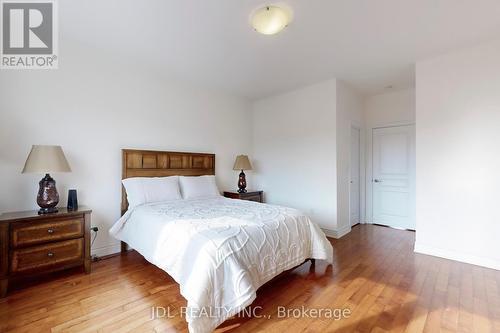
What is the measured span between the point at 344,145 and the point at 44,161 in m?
4.02

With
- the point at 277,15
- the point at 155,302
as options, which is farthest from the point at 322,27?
the point at 155,302

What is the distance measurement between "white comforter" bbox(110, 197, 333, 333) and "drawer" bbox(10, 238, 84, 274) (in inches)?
17.2

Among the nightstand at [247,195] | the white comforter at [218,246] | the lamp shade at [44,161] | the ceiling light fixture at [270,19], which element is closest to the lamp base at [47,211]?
the lamp shade at [44,161]

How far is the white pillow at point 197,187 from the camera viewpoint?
11.2 ft

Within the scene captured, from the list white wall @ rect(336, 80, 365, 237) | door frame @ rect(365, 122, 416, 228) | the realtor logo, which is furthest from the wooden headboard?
door frame @ rect(365, 122, 416, 228)

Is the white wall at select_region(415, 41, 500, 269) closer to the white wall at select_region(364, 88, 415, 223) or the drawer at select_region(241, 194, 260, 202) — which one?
the white wall at select_region(364, 88, 415, 223)

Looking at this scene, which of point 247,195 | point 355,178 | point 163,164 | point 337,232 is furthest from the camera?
point 355,178

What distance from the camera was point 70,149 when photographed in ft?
9.06

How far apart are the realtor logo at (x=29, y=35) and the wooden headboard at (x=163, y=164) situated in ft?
4.26

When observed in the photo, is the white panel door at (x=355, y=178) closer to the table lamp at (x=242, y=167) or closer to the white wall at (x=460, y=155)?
the white wall at (x=460, y=155)

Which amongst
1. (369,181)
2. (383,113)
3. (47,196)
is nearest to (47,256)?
(47,196)

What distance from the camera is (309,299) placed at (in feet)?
6.64

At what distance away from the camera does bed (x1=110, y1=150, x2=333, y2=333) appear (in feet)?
5.20

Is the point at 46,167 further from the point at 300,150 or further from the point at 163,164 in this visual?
the point at 300,150
